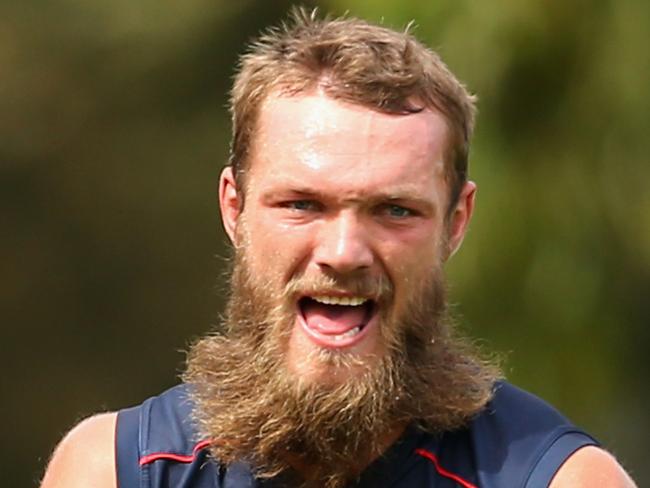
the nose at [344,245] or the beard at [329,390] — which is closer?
the nose at [344,245]

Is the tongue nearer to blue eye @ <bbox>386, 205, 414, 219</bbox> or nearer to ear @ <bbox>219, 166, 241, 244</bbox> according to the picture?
blue eye @ <bbox>386, 205, 414, 219</bbox>

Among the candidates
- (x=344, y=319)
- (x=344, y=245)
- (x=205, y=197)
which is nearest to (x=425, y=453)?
(x=344, y=319)

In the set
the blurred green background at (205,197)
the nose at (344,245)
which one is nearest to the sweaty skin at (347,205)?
the nose at (344,245)

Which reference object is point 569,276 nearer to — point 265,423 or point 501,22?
point 501,22

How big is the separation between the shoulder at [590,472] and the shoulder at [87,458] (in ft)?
3.31

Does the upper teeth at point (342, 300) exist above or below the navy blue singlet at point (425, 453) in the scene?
above

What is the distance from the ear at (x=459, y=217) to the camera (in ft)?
15.0

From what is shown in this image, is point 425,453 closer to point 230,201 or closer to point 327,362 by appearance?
point 327,362

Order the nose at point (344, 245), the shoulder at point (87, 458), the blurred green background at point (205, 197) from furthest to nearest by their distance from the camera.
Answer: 1. the blurred green background at point (205, 197)
2. the shoulder at point (87, 458)
3. the nose at point (344, 245)

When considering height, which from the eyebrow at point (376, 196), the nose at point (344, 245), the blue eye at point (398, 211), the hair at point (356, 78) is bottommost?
the nose at point (344, 245)

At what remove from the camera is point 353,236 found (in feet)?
14.0

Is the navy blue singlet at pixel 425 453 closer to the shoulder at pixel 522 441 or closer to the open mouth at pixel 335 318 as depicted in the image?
the shoulder at pixel 522 441

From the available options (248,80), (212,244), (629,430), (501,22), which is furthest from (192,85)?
(248,80)

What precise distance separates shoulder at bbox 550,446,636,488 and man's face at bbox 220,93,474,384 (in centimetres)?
48
